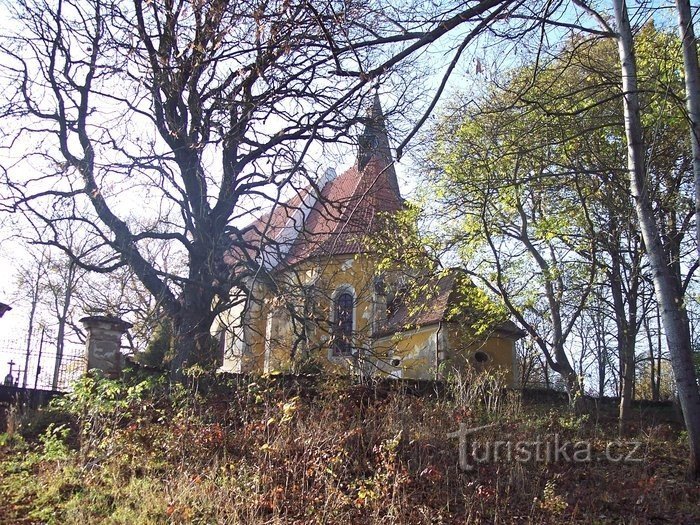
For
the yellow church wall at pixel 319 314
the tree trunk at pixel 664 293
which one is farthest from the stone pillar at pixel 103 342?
the tree trunk at pixel 664 293

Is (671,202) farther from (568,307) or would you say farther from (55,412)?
(55,412)

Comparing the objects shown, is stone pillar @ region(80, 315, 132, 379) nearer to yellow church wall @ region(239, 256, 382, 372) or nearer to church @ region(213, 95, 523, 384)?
church @ region(213, 95, 523, 384)

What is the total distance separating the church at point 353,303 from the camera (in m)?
8.62

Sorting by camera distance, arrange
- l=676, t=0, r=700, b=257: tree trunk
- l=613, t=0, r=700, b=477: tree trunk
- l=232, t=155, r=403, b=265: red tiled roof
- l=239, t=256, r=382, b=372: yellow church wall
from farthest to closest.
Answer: l=239, t=256, r=382, b=372: yellow church wall
l=613, t=0, r=700, b=477: tree trunk
l=676, t=0, r=700, b=257: tree trunk
l=232, t=155, r=403, b=265: red tiled roof

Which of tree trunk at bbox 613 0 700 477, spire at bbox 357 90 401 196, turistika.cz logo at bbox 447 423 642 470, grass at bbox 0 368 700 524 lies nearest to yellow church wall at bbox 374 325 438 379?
turistika.cz logo at bbox 447 423 642 470

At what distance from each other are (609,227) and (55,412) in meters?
10.1

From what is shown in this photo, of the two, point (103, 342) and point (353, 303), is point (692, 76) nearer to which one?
point (103, 342)

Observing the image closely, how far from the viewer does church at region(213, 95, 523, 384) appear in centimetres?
862

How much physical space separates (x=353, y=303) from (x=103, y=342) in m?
8.80

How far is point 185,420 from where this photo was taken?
6.45m

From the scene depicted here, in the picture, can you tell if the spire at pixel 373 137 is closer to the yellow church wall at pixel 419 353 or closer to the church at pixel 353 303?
the church at pixel 353 303

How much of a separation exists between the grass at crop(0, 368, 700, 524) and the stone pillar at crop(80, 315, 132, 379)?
13.2ft

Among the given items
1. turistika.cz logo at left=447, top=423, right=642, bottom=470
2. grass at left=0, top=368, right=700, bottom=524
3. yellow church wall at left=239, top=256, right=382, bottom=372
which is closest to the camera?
grass at left=0, top=368, right=700, bottom=524

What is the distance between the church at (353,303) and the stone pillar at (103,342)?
6.19 feet
